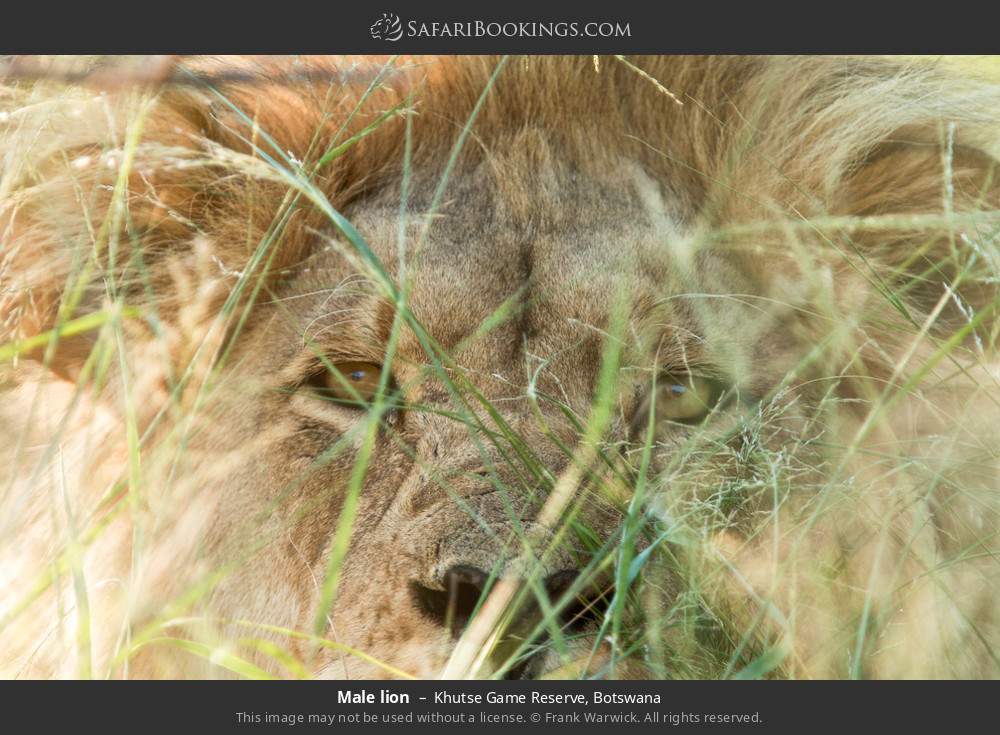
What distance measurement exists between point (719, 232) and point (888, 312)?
40 cm

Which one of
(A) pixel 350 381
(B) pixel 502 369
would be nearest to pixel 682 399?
(B) pixel 502 369

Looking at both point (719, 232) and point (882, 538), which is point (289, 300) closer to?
point (719, 232)

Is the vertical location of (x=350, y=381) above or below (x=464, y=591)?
above

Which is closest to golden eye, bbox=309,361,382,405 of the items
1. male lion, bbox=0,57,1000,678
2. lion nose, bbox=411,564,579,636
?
male lion, bbox=0,57,1000,678

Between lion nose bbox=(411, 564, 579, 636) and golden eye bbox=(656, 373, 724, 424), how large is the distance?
20.5 inches

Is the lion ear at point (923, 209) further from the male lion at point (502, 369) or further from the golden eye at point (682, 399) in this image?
the golden eye at point (682, 399)

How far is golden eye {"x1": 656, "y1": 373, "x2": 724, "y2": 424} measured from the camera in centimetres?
214

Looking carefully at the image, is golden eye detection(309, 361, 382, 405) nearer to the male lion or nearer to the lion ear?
the male lion

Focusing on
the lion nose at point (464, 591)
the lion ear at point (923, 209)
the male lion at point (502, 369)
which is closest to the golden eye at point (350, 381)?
the male lion at point (502, 369)

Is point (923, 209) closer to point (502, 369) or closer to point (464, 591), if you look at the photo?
point (502, 369)

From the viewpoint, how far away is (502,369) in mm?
2062

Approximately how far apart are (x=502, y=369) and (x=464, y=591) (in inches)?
19.2

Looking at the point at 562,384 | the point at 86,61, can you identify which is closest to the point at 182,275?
the point at 86,61

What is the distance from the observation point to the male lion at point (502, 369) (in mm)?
1801
